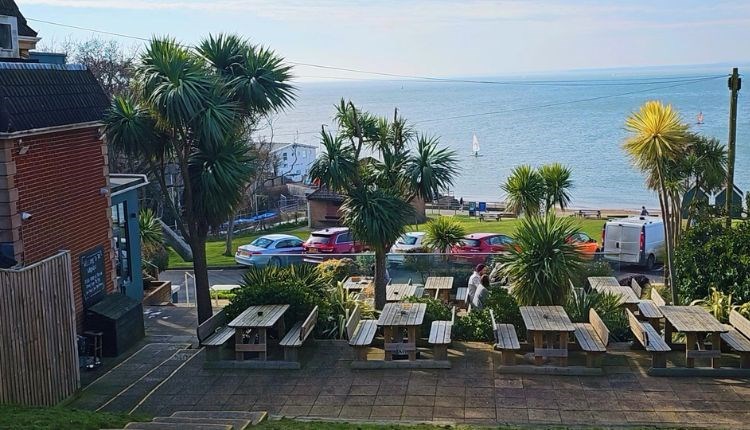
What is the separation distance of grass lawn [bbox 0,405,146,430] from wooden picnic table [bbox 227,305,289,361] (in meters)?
2.86

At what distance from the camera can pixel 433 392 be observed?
386 inches

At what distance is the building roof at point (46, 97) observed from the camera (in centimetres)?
1054

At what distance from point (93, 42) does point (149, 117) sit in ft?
103

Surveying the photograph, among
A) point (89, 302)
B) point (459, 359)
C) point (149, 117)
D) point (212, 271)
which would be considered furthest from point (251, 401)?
point (212, 271)

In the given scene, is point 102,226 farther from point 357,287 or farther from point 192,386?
point 357,287

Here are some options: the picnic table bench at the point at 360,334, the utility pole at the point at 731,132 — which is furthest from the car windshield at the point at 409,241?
the picnic table bench at the point at 360,334

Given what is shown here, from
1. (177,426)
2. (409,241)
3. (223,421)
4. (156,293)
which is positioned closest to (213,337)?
(223,421)

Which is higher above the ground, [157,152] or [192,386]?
[157,152]

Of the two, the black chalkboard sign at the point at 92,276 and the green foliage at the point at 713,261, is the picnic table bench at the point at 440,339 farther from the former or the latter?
the black chalkboard sign at the point at 92,276

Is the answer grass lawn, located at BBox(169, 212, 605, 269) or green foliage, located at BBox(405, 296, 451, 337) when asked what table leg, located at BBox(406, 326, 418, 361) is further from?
grass lawn, located at BBox(169, 212, 605, 269)

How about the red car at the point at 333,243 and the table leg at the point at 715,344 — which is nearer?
the table leg at the point at 715,344

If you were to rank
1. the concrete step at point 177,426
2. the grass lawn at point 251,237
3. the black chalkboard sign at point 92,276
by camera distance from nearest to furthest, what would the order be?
the concrete step at point 177,426, the black chalkboard sign at point 92,276, the grass lawn at point 251,237

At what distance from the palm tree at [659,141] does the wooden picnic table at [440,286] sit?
4116mm

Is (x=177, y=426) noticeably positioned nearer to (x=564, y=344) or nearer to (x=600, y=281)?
(x=564, y=344)
